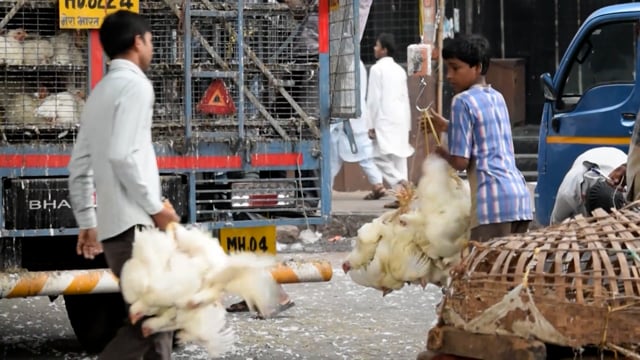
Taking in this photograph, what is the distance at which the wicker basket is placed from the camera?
465 centimetres

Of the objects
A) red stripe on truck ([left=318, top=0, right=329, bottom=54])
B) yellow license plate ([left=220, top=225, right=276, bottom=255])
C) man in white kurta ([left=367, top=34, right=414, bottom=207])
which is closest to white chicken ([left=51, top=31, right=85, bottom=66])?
yellow license plate ([left=220, top=225, right=276, bottom=255])

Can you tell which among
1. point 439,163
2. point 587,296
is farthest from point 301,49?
point 587,296

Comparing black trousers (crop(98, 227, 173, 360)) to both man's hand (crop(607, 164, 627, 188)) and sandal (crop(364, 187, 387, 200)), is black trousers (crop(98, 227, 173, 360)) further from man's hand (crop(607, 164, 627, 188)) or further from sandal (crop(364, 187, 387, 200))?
sandal (crop(364, 187, 387, 200))

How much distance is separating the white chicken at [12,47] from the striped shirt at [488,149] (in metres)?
2.41

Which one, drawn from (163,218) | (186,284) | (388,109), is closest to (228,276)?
(186,284)

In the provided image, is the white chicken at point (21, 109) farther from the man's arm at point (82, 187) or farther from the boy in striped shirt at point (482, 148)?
the boy in striped shirt at point (482, 148)

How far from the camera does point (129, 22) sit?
5.43 metres

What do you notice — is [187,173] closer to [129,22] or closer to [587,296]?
[129,22]

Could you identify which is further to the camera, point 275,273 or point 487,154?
point 275,273

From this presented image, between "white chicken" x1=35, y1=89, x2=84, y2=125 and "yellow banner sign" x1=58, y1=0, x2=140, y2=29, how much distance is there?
389 millimetres

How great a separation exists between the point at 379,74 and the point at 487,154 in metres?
8.65

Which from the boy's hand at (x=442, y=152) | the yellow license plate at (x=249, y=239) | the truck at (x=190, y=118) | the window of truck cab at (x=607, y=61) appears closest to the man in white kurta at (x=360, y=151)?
the window of truck cab at (x=607, y=61)

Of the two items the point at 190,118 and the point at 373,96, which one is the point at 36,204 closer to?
the point at 190,118

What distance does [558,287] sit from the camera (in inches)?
187
